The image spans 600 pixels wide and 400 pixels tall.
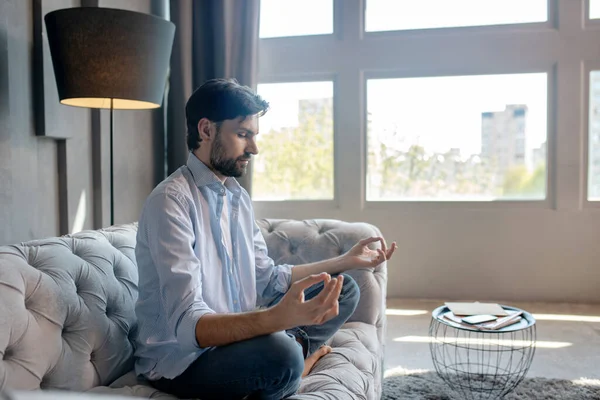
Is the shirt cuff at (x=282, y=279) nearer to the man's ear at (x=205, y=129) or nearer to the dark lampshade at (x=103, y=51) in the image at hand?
the man's ear at (x=205, y=129)

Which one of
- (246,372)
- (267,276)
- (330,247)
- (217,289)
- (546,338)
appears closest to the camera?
(246,372)

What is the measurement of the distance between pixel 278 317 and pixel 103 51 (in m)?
1.46

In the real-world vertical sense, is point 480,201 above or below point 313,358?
above

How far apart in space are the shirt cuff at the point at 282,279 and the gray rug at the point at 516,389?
27.8 inches

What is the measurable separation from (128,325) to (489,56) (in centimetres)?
313

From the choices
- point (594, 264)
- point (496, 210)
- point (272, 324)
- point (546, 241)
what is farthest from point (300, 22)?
point (272, 324)

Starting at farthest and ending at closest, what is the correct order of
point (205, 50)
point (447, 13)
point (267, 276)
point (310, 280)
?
1. point (447, 13)
2. point (205, 50)
3. point (267, 276)
4. point (310, 280)

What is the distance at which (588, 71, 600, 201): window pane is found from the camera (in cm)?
380

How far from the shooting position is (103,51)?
225 centimetres

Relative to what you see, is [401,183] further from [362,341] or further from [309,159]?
[362,341]

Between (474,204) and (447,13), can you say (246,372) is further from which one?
(447,13)

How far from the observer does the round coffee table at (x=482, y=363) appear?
2.14 meters

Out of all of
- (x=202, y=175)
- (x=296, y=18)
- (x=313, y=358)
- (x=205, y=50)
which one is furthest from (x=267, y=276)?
(x=296, y=18)

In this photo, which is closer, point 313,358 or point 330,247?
point 313,358
